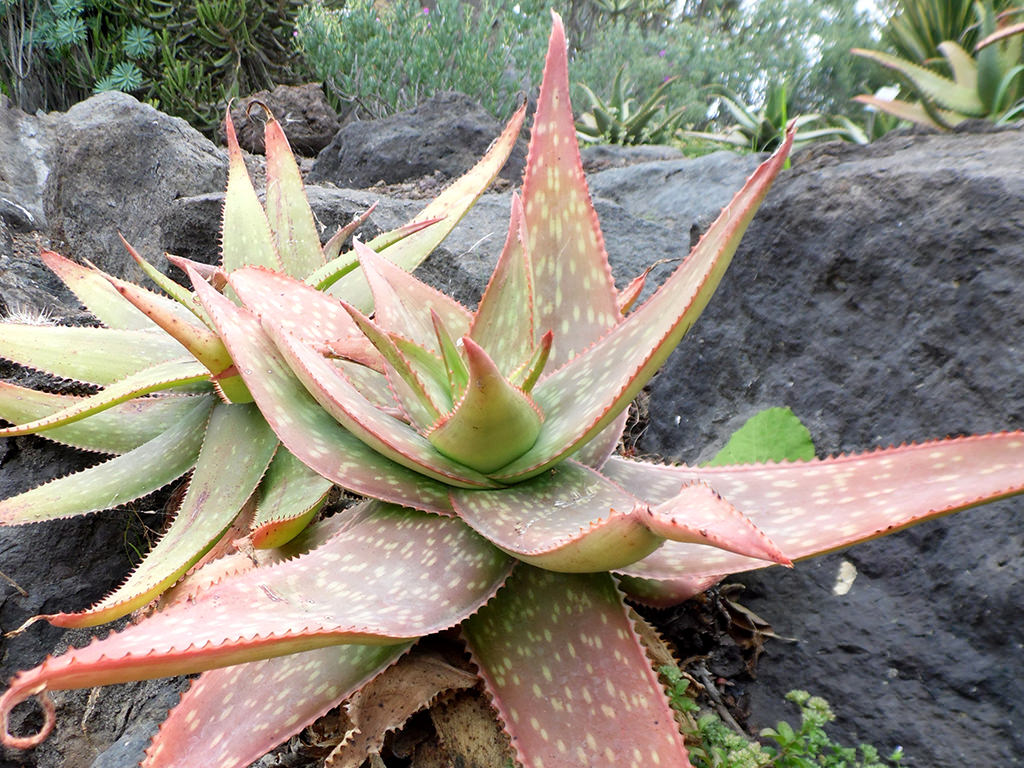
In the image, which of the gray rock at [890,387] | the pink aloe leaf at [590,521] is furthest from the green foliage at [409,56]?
the pink aloe leaf at [590,521]

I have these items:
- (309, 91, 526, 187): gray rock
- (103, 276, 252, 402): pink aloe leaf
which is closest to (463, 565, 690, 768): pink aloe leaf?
(103, 276, 252, 402): pink aloe leaf

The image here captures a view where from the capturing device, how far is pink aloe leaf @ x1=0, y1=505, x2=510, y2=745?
623 mm

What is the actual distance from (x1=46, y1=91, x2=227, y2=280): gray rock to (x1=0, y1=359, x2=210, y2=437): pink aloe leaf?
1603 mm

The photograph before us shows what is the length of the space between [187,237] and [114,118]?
77 cm

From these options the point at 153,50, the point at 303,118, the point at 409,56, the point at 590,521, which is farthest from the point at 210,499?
the point at 153,50

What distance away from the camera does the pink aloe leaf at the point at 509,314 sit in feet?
3.62

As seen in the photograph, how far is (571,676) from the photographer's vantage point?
0.86 metres

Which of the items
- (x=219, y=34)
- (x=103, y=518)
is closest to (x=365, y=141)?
(x=103, y=518)

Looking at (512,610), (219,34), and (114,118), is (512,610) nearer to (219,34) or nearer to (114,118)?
(114,118)

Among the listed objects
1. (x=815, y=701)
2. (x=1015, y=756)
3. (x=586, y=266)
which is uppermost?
(x=586, y=266)

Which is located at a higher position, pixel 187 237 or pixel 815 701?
pixel 187 237

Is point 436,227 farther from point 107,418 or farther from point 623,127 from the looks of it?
point 623,127

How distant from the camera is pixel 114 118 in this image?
9.40 feet

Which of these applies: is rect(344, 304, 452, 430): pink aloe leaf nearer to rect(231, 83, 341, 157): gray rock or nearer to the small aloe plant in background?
the small aloe plant in background
